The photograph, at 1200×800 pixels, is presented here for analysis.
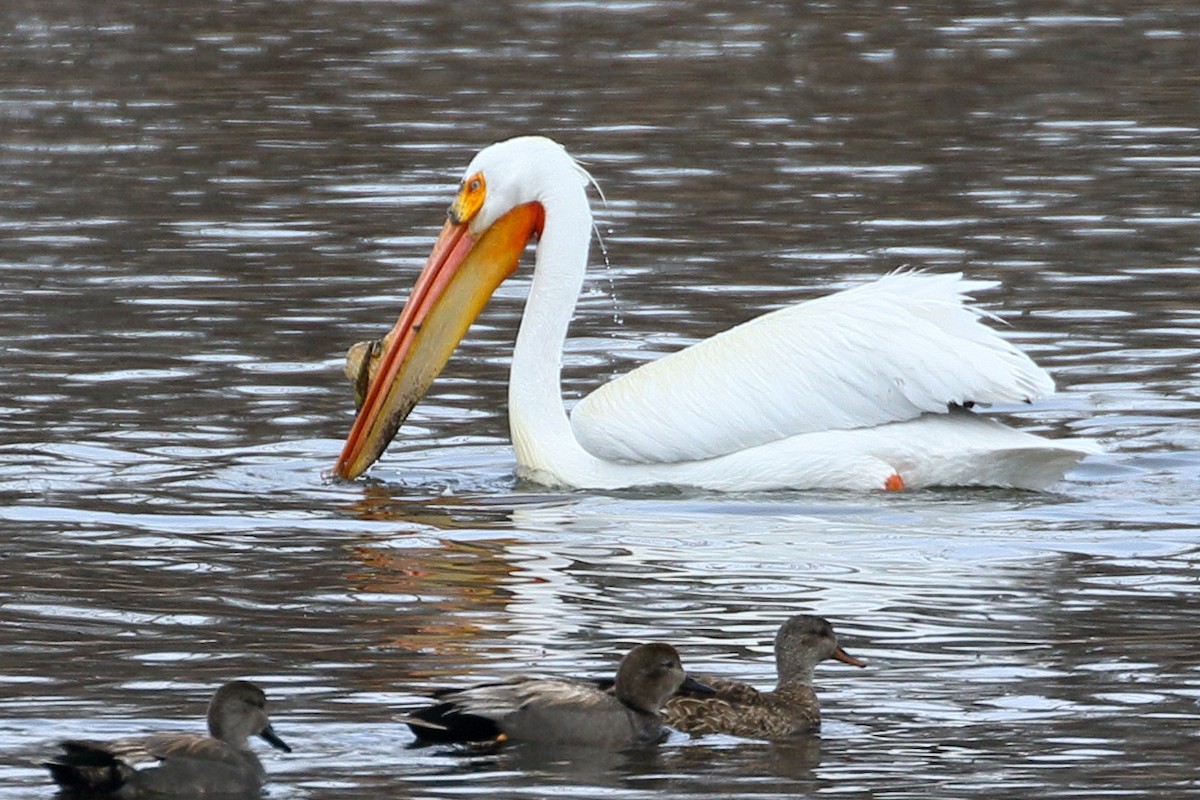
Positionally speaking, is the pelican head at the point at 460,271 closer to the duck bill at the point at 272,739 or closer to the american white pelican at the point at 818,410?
the american white pelican at the point at 818,410

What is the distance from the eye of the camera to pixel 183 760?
586 cm

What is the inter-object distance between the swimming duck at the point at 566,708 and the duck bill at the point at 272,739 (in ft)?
0.94

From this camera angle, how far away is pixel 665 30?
21.1 m

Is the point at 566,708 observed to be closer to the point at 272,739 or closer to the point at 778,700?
the point at 778,700

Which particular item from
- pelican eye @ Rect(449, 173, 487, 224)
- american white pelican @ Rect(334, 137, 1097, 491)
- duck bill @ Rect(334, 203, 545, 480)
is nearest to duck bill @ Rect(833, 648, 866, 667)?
american white pelican @ Rect(334, 137, 1097, 491)

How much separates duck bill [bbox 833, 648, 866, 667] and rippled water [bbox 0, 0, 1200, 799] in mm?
53

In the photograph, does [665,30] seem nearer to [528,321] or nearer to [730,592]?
[528,321]

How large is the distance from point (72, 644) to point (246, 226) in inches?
288

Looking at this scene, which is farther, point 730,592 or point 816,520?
point 816,520

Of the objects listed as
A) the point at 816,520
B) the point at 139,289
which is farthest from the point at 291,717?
the point at 139,289

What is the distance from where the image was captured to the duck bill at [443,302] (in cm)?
997

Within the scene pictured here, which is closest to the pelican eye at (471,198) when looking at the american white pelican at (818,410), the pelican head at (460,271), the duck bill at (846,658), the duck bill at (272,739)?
the pelican head at (460,271)

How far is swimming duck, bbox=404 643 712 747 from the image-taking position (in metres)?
6.20

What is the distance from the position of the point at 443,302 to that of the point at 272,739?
413cm
